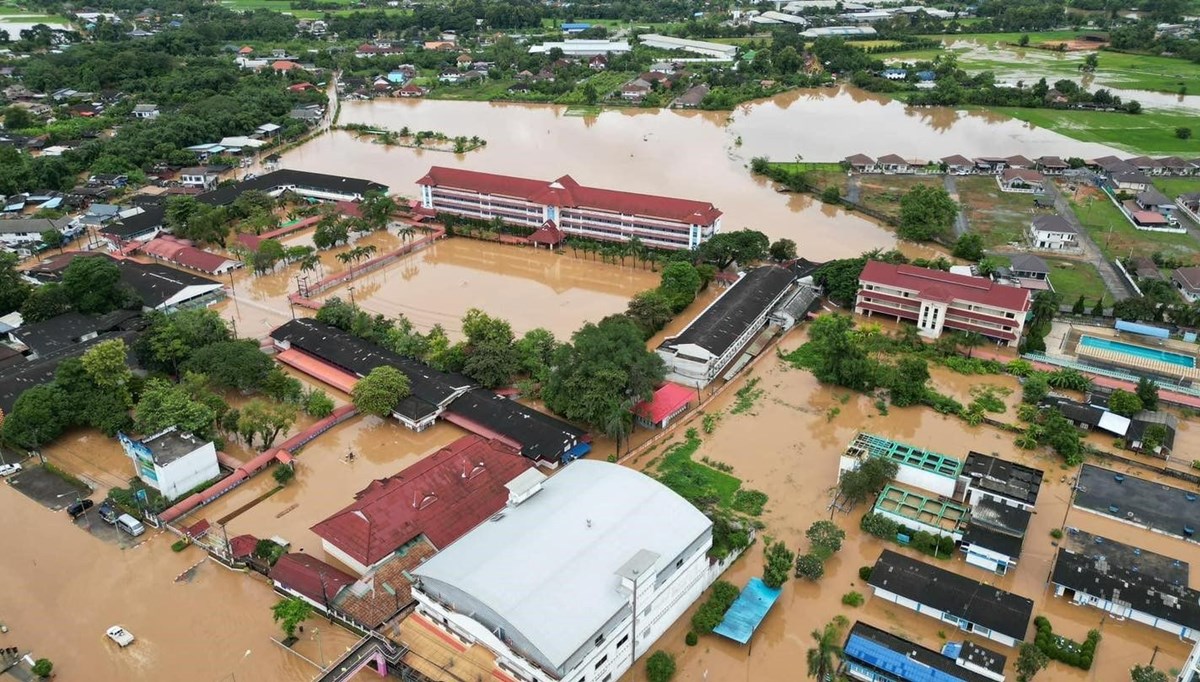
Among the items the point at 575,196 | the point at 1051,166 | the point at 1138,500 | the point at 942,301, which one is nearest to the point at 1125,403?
the point at 1138,500

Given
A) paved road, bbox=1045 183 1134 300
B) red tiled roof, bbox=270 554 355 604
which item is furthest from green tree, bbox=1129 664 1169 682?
paved road, bbox=1045 183 1134 300

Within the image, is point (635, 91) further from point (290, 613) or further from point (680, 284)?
point (290, 613)

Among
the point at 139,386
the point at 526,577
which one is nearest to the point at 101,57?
the point at 139,386

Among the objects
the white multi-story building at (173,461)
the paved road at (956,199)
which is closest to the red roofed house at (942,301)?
the paved road at (956,199)

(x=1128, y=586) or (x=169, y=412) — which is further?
→ (x=169, y=412)

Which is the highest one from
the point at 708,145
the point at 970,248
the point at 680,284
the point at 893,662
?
the point at 708,145

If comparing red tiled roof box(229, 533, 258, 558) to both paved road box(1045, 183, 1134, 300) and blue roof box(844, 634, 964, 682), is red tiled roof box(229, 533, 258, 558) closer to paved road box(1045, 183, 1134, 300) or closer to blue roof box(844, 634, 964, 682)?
blue roof box(844, 634, 964, 682)
